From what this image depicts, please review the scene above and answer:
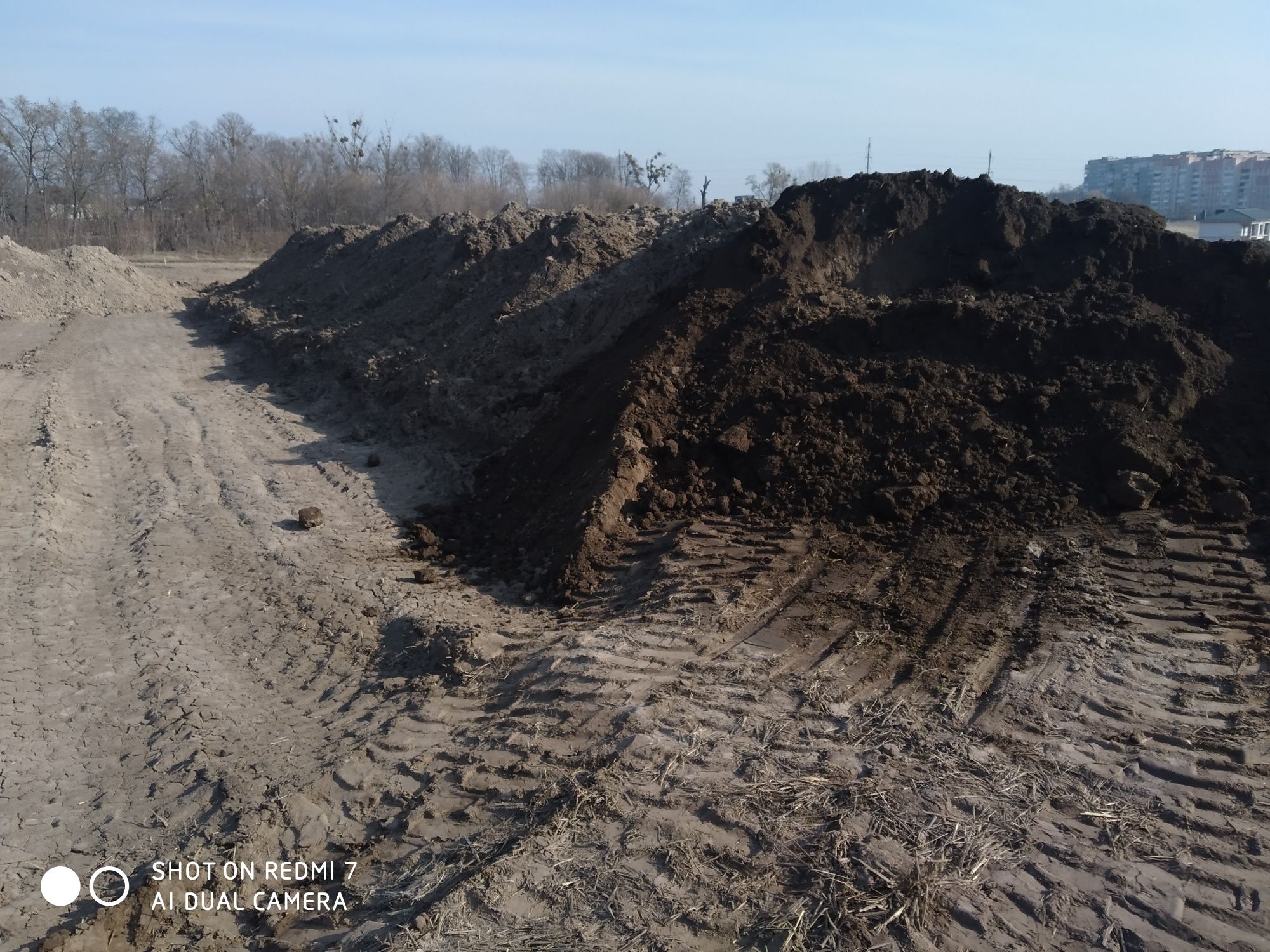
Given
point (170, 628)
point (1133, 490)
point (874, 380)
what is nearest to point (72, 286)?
Result: point (170, 628)

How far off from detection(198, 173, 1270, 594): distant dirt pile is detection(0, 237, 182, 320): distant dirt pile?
16.4 metres

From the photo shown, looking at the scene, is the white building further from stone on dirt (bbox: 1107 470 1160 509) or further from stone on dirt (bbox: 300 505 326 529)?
stone on dirt (bbox: 300 505 326 529)

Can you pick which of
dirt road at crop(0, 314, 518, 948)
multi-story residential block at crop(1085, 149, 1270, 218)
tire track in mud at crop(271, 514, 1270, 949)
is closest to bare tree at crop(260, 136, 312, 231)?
dirt road at crop(0, 314, 518, 948)

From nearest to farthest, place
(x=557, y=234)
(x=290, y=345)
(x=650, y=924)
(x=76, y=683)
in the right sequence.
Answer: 1. (x=650, y=924)
2. (x=76, y=683)
3. (x=557, y=234)
4. (x=290, y=345)

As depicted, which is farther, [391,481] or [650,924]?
[391,481]

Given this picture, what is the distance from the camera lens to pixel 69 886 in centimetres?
439

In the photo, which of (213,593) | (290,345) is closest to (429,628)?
(213,593)

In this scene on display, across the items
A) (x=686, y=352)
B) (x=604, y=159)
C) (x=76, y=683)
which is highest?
(x=604, y=159)

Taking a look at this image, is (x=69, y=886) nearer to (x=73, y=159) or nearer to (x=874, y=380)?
(x=874, y=380)

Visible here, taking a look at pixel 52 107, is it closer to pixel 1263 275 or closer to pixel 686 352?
pixel 686 352

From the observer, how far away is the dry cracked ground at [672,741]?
373 cm

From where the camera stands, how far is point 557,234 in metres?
13.6

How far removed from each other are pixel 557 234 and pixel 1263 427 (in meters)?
9.81

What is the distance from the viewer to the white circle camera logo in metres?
4.29
